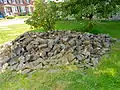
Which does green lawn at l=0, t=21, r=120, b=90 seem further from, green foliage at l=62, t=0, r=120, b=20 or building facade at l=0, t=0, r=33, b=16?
building facade at l=0, t=0, r=33, b=16

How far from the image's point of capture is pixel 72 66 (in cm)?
1033

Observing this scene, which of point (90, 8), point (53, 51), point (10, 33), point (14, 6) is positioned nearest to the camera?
point (53, 51)

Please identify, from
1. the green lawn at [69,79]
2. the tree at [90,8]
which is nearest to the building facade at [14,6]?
the tree at [90,8]

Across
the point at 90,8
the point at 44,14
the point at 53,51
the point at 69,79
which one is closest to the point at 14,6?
the point at 44,14

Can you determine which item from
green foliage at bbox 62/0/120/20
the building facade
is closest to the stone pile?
green foliage at bbox 62/0/120/20

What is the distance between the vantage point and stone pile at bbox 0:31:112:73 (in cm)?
1072

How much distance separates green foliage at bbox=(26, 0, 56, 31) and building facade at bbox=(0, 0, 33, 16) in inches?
1757

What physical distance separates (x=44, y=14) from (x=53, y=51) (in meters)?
5.45

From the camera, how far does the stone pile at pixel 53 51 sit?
1072cm

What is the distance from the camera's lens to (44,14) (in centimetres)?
1639

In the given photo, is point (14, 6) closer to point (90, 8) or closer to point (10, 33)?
point (10, 33)

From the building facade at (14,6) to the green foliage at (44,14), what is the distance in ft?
146

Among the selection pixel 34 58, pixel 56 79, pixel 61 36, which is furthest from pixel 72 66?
pixel 61 36

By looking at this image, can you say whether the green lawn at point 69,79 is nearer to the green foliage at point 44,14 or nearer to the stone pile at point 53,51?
the stone pile at point 53,51
